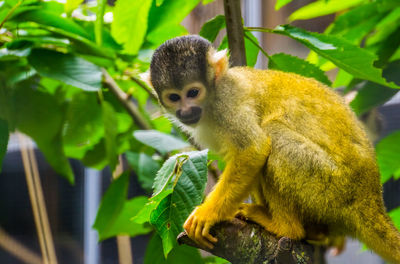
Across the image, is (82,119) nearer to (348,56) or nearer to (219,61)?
(219,61)

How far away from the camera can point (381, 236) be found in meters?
1.75

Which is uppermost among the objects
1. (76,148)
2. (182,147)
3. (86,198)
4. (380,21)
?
(380,21)

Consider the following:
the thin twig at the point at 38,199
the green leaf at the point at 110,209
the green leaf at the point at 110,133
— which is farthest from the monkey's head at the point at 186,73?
the thin twig at the point at 38,199

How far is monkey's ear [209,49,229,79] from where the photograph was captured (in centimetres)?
205

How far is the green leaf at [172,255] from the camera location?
2.04 meters

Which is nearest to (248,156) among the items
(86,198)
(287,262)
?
(287,262)

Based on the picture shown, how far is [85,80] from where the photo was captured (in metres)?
2.10

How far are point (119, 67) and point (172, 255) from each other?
1.04 m

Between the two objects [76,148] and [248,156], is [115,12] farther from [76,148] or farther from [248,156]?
[76,148]

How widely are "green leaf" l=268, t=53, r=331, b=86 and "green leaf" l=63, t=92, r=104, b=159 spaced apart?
95 centimetres

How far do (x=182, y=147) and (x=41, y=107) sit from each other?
71cm

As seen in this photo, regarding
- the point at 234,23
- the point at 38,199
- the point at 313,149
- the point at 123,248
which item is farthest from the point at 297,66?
the point at 38,199

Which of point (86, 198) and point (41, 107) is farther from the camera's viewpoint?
point (86, 198)

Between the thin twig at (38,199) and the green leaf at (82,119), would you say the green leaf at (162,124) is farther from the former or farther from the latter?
the thin twig at (38,199)
